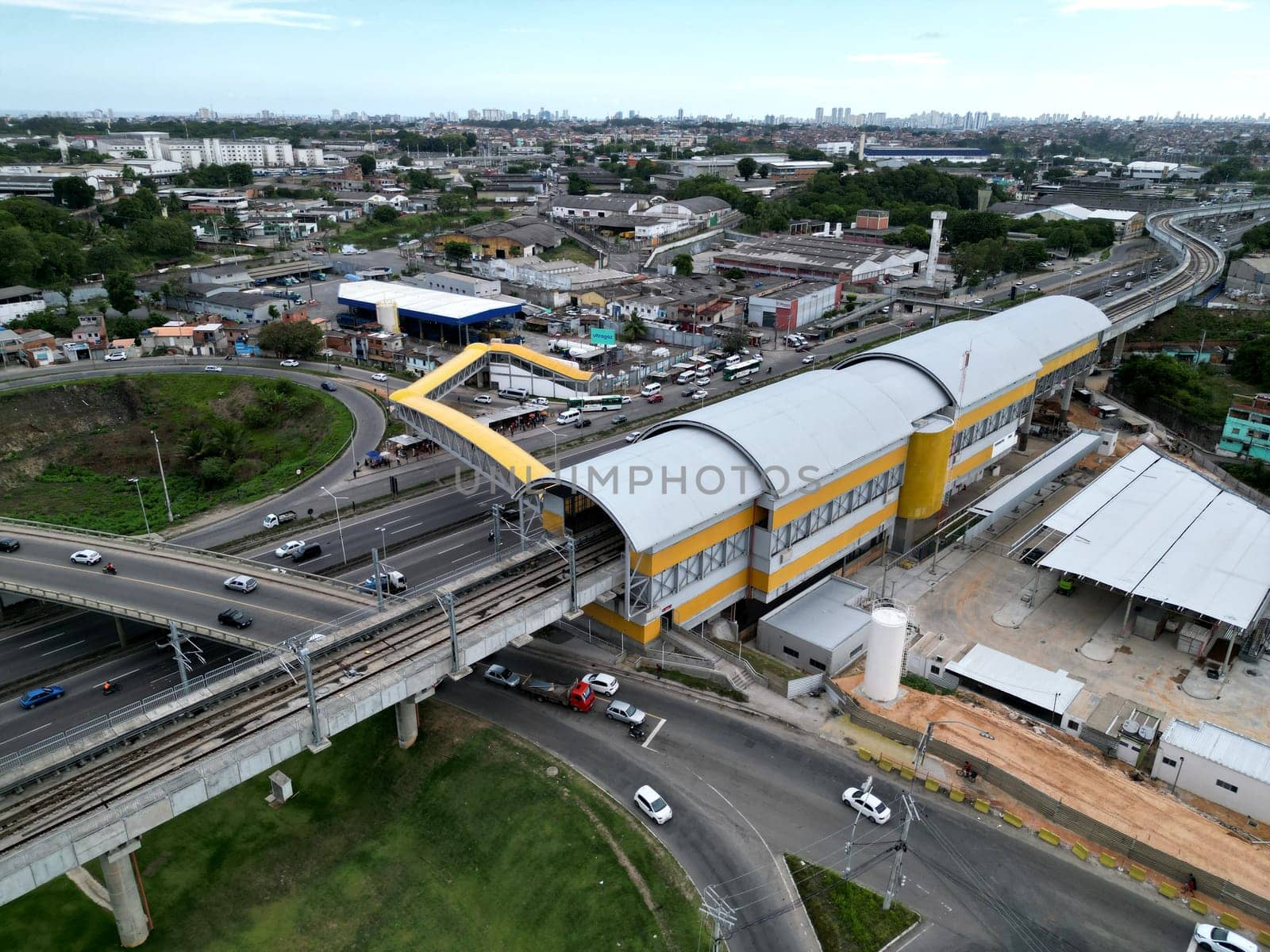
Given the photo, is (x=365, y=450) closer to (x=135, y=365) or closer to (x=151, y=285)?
(x=135, y=365)

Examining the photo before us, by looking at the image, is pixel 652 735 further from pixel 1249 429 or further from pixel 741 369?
pixel 1249 429

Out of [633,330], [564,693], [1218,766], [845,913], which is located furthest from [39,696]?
[633,330]

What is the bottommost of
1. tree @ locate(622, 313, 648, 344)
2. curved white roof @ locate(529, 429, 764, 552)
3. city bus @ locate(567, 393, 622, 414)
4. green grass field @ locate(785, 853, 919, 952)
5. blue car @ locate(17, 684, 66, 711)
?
blue car @ locate(17, 684, 66, 711)

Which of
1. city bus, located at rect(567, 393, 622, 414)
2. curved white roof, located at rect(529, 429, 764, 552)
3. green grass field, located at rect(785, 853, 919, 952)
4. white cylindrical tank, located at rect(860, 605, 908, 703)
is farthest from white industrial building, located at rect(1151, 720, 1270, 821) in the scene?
city bus, located at rect(567, 393, 622, 414)


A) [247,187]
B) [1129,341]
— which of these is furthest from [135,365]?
[247,187]

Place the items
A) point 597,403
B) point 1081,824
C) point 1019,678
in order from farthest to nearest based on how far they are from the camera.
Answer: point 597,403, point 1019,678, point 1081,824

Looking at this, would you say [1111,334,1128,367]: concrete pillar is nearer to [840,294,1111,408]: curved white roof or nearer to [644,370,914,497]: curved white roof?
[840,294,1111,408]: curved white roof

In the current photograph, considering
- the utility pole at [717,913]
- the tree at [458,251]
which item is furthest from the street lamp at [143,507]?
the tree at [458,251]
